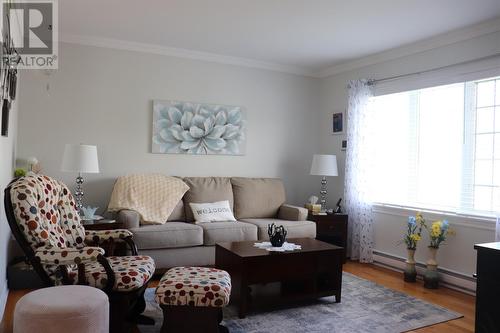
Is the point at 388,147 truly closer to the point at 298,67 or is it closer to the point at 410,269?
the point at 410,269

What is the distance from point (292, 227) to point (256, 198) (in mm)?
703

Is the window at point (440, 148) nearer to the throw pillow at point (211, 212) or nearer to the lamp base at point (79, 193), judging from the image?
the throw pillow at point (211, 212)

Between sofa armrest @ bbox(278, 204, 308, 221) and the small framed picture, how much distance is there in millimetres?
1295

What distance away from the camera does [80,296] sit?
6.68ft

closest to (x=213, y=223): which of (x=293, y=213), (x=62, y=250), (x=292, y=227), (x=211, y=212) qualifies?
(x=211, y=212)

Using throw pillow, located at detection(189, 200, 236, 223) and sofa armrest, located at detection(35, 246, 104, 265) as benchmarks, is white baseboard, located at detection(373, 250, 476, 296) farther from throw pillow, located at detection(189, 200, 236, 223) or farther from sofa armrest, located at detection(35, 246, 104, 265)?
sofa armrest, located at detection(35, 246, 104, 265)

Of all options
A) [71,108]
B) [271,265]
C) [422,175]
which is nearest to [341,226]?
[422,175]

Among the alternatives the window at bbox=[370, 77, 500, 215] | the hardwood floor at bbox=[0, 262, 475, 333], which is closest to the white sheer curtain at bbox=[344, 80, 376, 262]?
the window at bbox=[370, 77, 500, 215]

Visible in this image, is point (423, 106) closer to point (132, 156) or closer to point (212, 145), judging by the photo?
point (212, 145)

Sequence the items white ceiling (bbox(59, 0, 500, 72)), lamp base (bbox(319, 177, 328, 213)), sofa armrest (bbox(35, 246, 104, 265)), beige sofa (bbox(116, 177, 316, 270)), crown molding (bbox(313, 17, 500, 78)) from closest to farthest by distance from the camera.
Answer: sofa armrest (bbox(35, 246, 104, 265)) → white ceiling (bbox(59, 0, 500, 72)) → crown molding (bbox(313, 17, 500, 78)) → beige sofa (bbox(116, 177, 316, 270)) → lamp base (bbox(319, 177, 328, 213))

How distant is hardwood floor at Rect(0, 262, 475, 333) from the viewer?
2971 mm

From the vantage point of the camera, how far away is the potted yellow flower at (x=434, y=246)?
3967 mm

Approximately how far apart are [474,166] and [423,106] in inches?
35.4

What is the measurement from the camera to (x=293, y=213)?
4.82m
